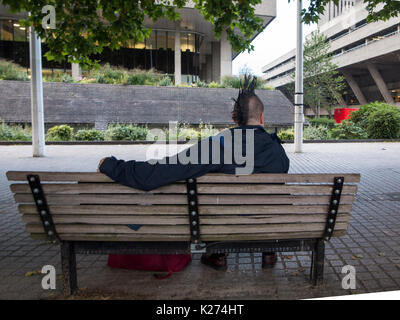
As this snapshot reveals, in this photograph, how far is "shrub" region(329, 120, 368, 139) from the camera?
19828mm

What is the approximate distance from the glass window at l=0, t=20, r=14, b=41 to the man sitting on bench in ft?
128

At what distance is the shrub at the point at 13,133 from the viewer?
17781 millimetres

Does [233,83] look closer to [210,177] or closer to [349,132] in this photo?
[349,132]

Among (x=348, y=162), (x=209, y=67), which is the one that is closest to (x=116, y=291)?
(x=348, y=162)

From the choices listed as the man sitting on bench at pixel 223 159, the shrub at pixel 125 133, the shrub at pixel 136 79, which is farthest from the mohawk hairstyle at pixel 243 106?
the shrub at pixel 136 79

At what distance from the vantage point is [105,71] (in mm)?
25328

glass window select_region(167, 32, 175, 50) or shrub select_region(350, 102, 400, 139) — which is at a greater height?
glass window select_region(167, 32, 175, 50)

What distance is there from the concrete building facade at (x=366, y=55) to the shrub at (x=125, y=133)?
3891 centimetres

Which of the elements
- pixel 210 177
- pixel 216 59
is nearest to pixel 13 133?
pixel 210 177

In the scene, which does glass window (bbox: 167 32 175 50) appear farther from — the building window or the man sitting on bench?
the man sitting on bench

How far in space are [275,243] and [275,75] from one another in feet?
311

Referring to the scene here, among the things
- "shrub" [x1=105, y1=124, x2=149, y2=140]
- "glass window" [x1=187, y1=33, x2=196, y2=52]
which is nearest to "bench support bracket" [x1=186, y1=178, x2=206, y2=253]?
"shrub" [x1=105, y1=124, x2=149, y2=140]

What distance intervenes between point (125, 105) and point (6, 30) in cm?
2139

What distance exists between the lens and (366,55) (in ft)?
158
